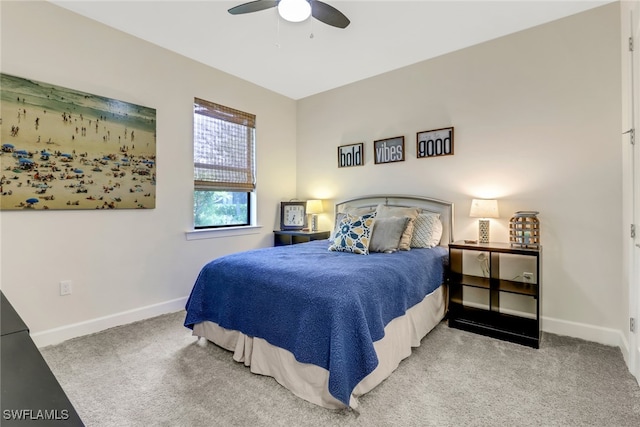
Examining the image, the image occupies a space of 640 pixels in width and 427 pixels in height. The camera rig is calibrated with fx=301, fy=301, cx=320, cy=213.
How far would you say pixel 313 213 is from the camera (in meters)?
4.22

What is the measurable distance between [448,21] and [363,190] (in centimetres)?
197

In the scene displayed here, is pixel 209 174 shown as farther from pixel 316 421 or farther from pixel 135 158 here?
pixel 316 421

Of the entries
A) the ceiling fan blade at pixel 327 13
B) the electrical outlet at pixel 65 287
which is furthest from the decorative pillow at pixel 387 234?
the electrical outlet at pixel 65 287

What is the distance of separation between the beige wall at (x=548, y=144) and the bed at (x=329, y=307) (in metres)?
0.88

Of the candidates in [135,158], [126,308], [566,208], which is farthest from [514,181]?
[126,308]

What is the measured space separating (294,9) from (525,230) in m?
2.52

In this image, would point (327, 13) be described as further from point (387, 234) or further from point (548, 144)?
point (548, 144)

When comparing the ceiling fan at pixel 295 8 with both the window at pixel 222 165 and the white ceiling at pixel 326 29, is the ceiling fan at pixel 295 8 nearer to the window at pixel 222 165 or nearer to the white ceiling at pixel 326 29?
the white ceiling at pixel 326 29

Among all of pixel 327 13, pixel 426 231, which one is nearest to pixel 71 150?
pixel 327 13

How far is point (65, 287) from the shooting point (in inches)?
99.0

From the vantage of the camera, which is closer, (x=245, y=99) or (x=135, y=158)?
(x=135, y=158)

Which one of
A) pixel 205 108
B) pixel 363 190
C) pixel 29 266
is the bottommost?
pixel 29 266

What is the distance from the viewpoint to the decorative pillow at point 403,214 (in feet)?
9.48

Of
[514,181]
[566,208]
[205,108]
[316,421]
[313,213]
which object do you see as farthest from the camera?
[313,213]
